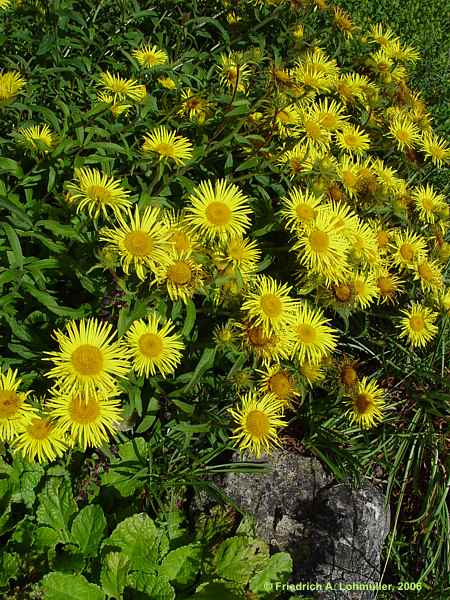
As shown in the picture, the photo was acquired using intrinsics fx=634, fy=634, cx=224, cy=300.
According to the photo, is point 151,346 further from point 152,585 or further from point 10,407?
point 152,585

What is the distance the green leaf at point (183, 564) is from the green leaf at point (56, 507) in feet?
1.15

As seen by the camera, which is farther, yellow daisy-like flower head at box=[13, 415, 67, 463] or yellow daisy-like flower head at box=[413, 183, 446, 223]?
yellow daisy-like flower head at box=[413, 183, 446, 223]

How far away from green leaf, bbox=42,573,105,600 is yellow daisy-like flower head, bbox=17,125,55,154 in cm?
135

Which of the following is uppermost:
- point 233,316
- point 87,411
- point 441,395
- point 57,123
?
point 57,123

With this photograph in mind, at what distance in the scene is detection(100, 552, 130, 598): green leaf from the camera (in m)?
1.97

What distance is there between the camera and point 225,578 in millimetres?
2164

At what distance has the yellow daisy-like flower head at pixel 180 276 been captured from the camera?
194 cm

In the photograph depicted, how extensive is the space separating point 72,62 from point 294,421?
69.1 inches

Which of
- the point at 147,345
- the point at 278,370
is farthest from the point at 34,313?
the point at 278,370

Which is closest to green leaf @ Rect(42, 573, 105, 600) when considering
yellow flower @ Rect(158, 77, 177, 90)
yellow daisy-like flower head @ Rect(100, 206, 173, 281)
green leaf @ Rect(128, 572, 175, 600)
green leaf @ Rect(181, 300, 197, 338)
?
green leaf @ Rect(128, 572, 175, 600)

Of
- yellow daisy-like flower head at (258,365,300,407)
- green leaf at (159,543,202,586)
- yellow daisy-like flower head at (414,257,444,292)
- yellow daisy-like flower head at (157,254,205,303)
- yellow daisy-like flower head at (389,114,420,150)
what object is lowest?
green leaf at (159,543,202,586)

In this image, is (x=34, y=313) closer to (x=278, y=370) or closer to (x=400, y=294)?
(x=278, y=370)

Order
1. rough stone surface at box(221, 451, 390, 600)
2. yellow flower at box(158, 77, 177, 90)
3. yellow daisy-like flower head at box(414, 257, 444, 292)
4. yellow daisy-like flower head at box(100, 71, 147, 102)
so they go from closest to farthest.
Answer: rough stone surface at box(221, 451, 390, 600)
yellow daisy-like flower head at box(100, 71, 147, 102)
yellow flower at box(158, 77, 177, 90)
yellow daisy-like flower head at box(414, 257, 444, 292)

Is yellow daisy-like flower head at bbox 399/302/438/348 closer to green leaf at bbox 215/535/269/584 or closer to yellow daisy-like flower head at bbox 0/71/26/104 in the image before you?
green leaf at bbox 215/535/269/584
